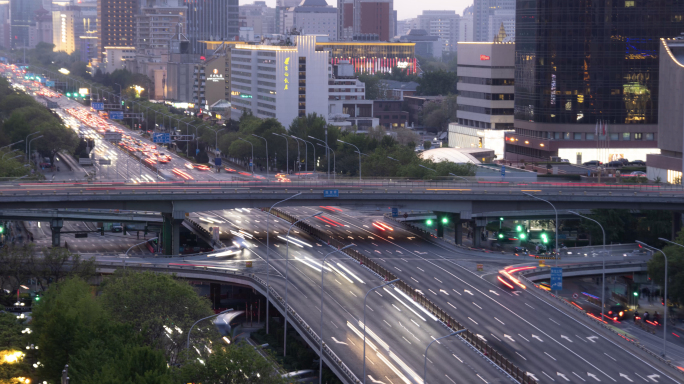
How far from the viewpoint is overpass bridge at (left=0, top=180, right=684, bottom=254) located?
95312 millimetres

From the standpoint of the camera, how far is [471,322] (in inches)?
2729

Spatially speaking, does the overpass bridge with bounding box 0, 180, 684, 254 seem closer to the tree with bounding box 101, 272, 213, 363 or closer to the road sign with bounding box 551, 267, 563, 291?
the road sign with bounding box 551, 267, 563, 291

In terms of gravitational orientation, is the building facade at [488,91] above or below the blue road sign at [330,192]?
above

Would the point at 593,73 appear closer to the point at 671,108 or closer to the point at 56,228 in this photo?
the point at 671,108


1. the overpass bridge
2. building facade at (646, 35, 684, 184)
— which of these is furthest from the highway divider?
building facade at (646, 35, 684, 184)

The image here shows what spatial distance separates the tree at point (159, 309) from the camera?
62.2 metres

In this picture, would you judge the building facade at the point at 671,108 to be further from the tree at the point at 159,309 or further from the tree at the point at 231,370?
the tree at the point at 231,370

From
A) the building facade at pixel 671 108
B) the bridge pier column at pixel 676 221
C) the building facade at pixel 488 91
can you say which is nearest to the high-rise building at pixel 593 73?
the building facade at pixel 488 91

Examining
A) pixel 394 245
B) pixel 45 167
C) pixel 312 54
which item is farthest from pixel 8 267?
pixel 312 54

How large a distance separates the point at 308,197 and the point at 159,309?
35.8 metres

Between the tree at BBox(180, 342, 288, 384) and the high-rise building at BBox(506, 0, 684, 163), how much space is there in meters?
99.2

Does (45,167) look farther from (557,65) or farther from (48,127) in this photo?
(557,65)

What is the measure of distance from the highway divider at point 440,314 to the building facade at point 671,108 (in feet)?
151

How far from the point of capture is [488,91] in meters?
174
